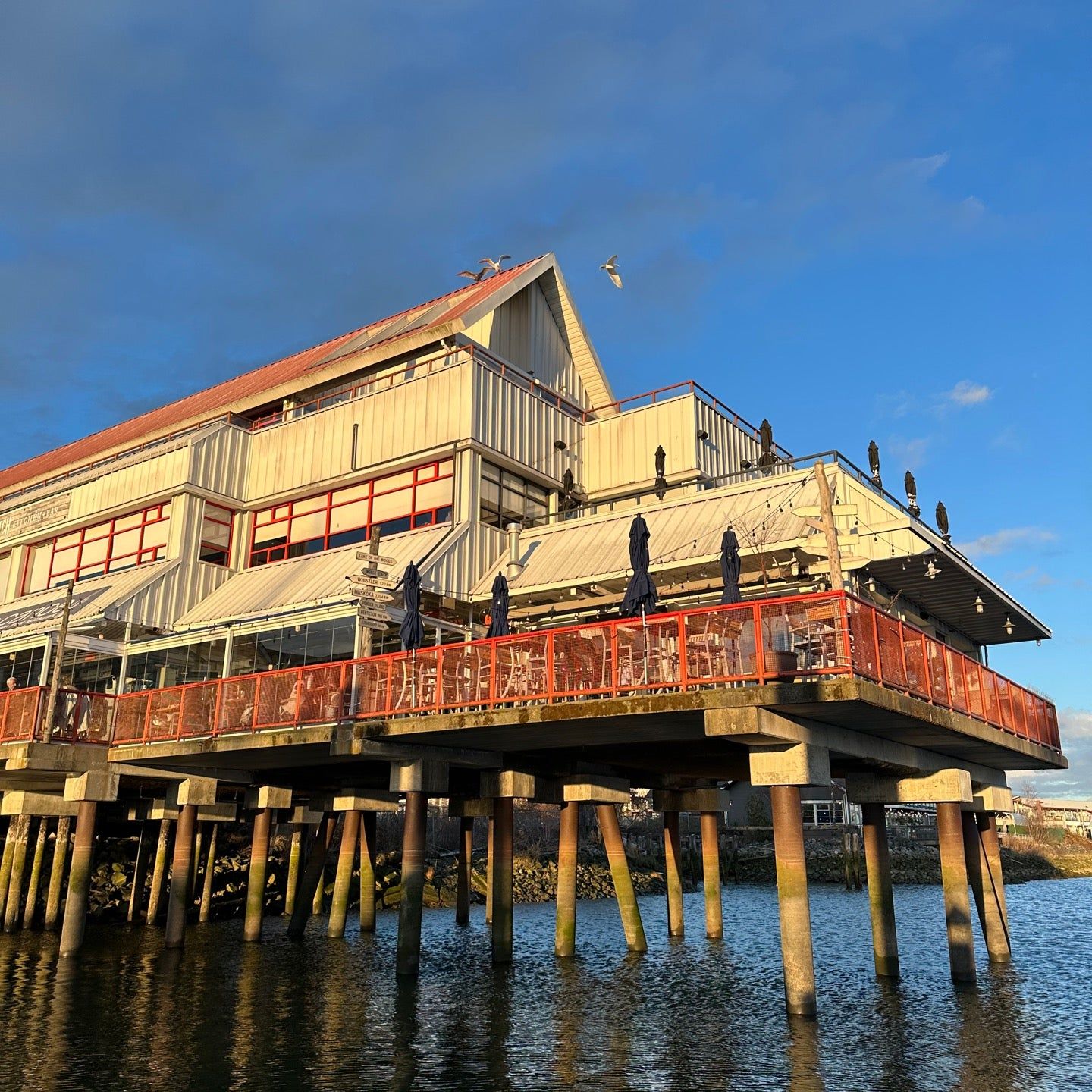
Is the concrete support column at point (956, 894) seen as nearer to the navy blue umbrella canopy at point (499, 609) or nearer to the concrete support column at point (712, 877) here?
the concrete support column at point (712, 877)

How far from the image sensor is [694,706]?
663 inches

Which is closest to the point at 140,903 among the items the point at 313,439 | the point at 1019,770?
the point at 313,439

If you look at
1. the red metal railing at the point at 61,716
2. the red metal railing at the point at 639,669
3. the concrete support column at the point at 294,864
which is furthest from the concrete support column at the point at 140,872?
the red metal railing at the point at 639,669

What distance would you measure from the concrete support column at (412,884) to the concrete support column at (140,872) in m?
15.4

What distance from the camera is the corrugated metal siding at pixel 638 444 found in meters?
32.5

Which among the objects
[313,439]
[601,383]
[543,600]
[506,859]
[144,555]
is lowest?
[506,859]

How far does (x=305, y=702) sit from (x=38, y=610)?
16.3 m

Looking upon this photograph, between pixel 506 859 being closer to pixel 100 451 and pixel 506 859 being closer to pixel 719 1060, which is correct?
pixel 719 1060

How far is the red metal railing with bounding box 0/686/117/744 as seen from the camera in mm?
25562

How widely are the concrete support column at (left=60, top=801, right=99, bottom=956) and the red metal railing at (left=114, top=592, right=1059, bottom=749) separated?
5001mm

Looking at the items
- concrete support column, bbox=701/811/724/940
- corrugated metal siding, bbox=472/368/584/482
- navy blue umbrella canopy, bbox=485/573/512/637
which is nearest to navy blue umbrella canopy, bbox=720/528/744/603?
navy blue umbrella canopy, bbox=485/573/512/637

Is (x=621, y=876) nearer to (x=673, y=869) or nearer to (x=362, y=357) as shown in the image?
(x=673, y=869)

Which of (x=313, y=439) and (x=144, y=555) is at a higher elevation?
(x=313, y=439)

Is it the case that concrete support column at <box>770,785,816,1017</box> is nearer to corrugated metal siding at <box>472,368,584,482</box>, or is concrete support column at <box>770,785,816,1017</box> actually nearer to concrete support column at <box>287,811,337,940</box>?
concrete support column at <box>287,811,337,940</box>
